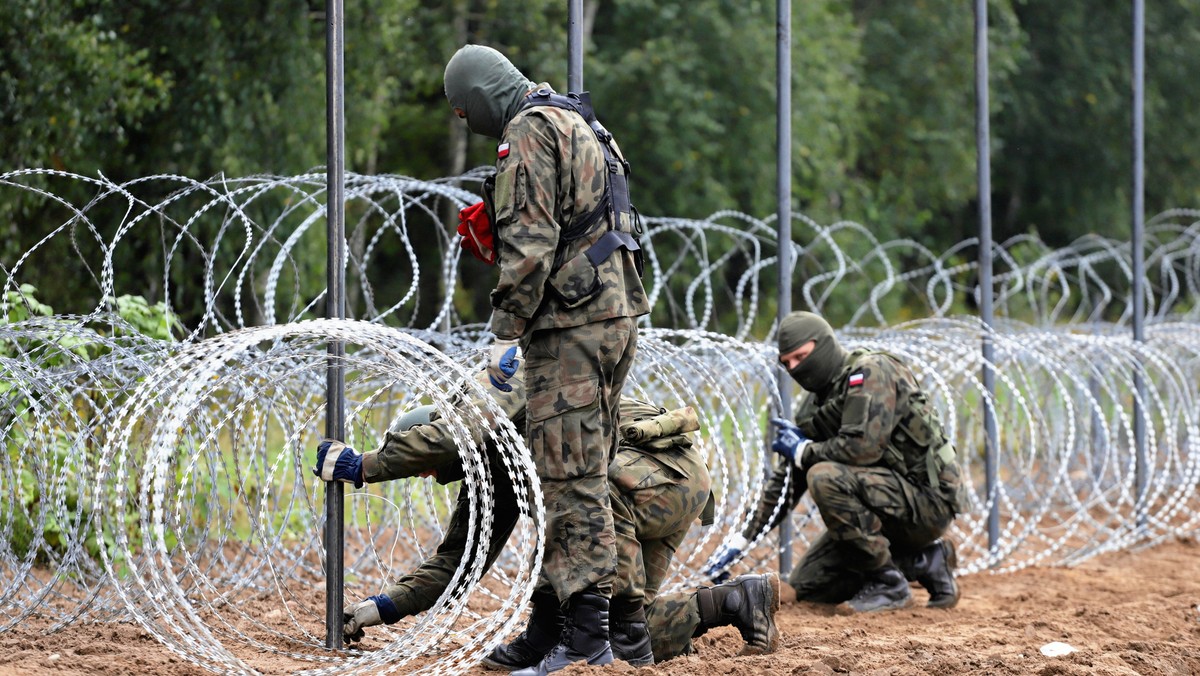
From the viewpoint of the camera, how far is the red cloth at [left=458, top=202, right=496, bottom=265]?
484 cm

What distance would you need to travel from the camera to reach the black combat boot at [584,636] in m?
4.79

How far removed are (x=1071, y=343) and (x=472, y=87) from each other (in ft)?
15.9

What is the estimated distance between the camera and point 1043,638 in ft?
19.1

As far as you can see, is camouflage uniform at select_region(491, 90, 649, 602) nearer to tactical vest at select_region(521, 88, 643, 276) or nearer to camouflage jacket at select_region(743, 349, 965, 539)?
tactical vest at select_region(521, 88, 643, 276)

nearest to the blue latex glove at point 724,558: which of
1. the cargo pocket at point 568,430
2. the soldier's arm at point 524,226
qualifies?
the cargo pocket at point 568,430

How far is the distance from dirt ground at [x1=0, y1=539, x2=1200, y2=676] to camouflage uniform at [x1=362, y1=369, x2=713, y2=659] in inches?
12.5

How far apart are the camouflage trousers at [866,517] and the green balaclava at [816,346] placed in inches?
16.6

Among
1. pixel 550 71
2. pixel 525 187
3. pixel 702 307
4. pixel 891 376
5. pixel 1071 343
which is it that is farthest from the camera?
pixel 702 307

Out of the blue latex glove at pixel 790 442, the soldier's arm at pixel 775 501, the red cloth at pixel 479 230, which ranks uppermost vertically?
the red cloth at pixel 479 230

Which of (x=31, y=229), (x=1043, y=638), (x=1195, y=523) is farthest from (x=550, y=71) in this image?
(x=1043, y=638)

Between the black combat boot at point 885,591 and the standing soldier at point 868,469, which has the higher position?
the standing soldier at point 868,469

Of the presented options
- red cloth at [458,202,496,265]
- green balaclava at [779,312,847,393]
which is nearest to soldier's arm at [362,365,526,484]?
red cloth at [458,202,496,265]

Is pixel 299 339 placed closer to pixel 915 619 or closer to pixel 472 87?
pixel 472 87

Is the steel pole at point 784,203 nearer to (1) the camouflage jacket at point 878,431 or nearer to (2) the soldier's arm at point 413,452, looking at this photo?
(1) the camouflage jacket at point 878,431
